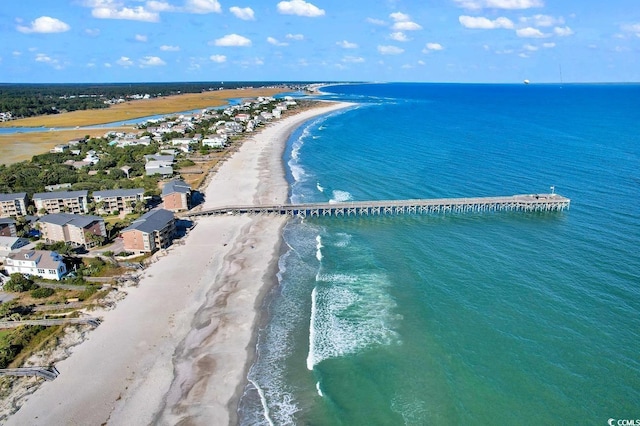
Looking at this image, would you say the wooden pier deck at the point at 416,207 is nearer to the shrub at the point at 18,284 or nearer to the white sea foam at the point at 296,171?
the white sea foam at the point at 296,171

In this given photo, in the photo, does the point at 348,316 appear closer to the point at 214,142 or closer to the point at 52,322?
the point at 52,322

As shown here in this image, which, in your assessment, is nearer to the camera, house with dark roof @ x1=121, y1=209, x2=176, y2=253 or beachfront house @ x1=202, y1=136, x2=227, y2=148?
house with dark roof @ x1=121, y1=209, x2=176, y2=253

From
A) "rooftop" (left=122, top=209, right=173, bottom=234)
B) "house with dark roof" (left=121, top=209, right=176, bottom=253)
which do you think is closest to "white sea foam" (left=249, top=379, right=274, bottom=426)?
"house with dark roof" (left=121, top=209, right=176, bottom=253)

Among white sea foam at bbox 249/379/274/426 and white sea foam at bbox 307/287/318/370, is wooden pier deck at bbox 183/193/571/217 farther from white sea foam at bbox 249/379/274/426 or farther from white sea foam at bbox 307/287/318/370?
white sea foam at bbox 249/379/274/426

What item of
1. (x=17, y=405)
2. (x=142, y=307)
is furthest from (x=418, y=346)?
(x=17, y=405)

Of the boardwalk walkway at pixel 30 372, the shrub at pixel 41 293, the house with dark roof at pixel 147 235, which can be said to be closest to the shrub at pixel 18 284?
the shrub at pixel 41 293

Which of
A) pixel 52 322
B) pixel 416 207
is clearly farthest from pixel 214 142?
pixel 52 322

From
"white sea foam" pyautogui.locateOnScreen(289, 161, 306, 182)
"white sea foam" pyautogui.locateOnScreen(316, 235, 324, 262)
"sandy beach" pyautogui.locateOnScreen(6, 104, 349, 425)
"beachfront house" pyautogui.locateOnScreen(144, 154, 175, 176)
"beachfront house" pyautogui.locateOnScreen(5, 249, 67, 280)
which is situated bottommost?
"sandy beach" pyautogui.locateOnScreen(6, 104, 349, 425)
